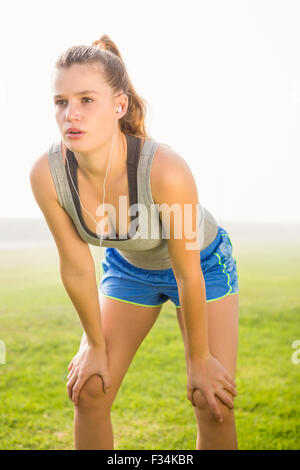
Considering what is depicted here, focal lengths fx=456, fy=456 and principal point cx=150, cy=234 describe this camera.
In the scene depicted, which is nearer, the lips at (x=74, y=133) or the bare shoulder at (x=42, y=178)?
the lips at (x=74, y=133)

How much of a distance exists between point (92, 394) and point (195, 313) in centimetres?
59

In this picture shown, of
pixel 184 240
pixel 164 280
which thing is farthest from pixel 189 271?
pixel 164 280

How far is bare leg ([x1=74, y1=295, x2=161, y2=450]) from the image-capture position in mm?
2012

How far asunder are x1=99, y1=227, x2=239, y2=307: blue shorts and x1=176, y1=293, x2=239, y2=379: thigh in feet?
0.14

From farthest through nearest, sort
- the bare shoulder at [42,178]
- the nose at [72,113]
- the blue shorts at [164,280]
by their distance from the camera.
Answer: the blue shorts at [164,280], the bare shoulder at [42,178], the nose at [72,113]

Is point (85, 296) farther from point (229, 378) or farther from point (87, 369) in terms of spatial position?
point (229, 378)

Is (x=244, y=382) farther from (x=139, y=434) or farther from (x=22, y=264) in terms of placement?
(x=22, y=264)

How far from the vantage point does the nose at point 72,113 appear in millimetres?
1655

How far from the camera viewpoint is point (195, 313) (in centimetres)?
187

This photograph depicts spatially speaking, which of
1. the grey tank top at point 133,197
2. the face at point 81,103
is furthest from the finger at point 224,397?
the face at point 81,103

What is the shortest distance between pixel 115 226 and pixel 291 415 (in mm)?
2103

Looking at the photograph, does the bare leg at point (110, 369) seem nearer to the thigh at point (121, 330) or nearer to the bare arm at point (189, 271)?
the thigh at point (121, 330)

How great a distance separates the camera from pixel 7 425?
3080mm

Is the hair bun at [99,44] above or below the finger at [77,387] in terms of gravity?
above
